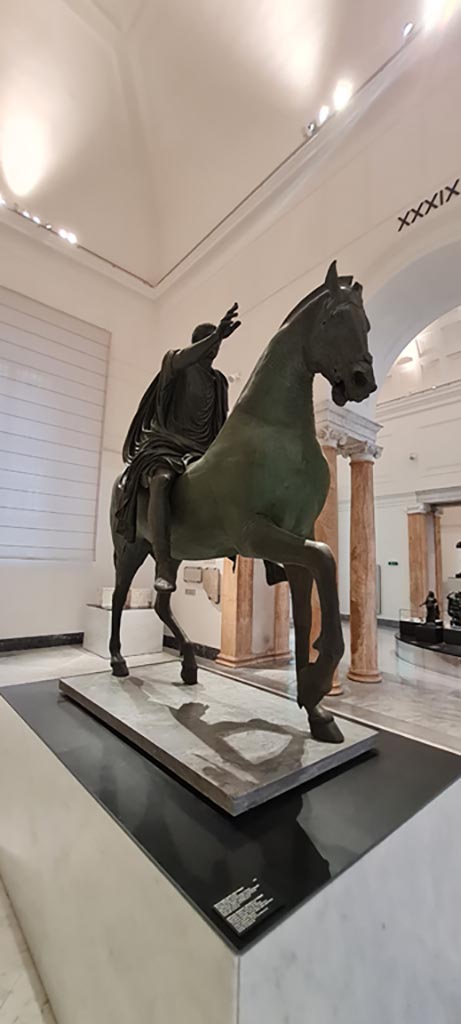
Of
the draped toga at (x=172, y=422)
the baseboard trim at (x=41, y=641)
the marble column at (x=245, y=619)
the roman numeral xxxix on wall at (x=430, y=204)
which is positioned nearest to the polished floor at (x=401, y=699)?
the marble column at (x=245, y=619)

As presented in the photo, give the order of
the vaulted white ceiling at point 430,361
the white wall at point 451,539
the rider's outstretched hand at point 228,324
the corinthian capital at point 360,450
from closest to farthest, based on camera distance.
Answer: the rider's outstretched hand at point 228,324, the corinthian capital at point 360,450, the vaulted white ceiling at point 430,361, the white wall at point 451,539

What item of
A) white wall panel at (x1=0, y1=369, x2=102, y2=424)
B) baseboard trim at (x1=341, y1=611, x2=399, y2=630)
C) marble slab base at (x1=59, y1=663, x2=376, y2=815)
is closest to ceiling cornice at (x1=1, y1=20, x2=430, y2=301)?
white wall panel at (x1=0, y1=369, x2=102, y2=424)

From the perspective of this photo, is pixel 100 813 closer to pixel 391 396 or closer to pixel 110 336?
pixel 110 336

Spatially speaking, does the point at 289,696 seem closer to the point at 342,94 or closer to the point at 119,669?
the point at 119,669

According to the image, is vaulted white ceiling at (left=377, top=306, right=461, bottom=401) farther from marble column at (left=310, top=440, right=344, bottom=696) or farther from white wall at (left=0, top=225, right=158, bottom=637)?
marble column at (left=310, top=440, right=344, bottom=696)

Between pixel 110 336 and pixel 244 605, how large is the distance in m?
5.03

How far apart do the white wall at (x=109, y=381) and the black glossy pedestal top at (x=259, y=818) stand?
4.93 metres

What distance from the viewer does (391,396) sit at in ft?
39.6

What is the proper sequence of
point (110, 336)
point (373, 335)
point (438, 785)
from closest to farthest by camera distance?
point (438, 785) → point (373, 335) → point (110, 336)

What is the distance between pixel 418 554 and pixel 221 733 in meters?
11.0

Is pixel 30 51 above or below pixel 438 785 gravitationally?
above

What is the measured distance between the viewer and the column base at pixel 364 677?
4820 millimetres

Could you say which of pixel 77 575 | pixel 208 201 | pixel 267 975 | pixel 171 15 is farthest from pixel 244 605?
pixel 171 15

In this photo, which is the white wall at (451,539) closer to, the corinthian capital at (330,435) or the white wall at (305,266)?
the white wall at (305,266)
